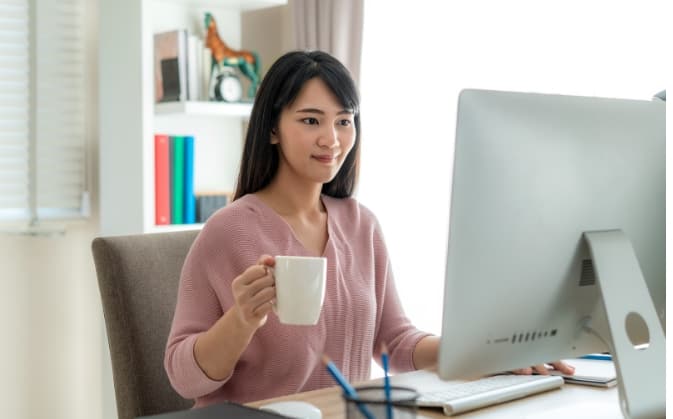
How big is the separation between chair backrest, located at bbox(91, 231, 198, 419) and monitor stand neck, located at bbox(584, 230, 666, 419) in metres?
0.84

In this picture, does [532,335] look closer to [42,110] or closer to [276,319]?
[276,319]

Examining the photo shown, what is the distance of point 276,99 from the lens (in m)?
1.70

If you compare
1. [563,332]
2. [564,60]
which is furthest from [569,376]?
[564,60]

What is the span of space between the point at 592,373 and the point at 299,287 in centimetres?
61

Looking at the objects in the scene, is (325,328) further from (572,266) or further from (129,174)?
(129,174)

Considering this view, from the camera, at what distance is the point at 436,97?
2910 mm

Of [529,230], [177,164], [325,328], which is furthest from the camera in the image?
[177,164]

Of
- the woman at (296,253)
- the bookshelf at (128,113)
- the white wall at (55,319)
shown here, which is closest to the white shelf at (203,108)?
the bookshelf at (128,113)

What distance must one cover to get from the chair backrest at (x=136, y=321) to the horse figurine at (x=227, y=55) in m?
1.63

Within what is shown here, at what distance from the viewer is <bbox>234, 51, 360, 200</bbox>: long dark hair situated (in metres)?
1.69

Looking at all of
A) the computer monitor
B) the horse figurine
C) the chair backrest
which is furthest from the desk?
the horse figurine

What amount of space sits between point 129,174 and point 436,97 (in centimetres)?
108

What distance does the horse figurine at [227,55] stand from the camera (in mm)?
3172

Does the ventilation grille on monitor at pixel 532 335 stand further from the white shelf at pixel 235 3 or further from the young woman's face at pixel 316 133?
the white shelf at pixel 235 3
